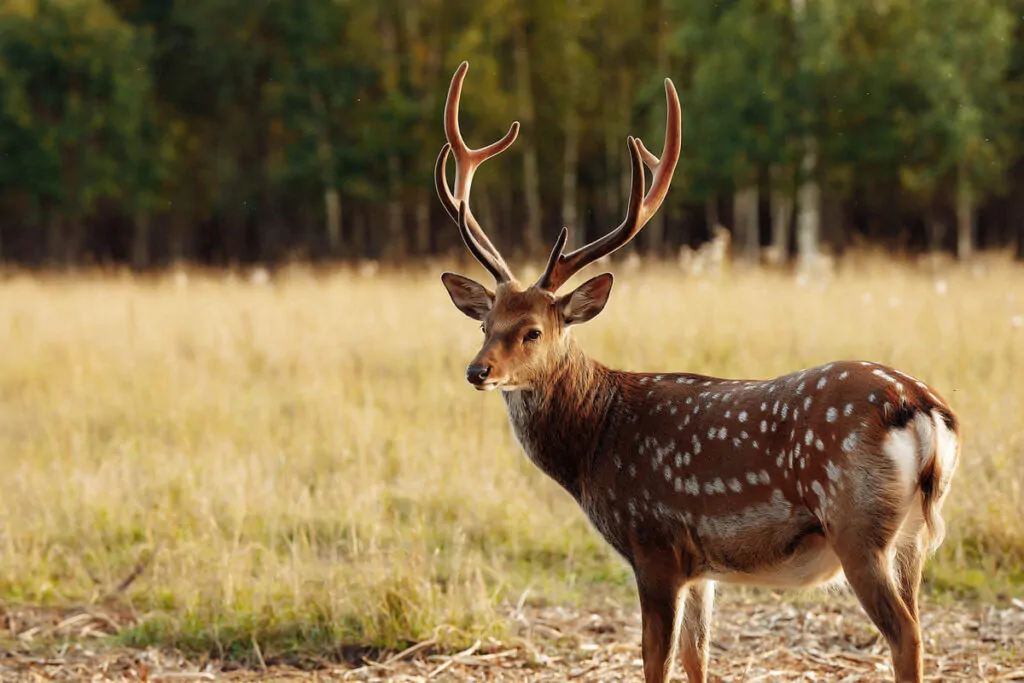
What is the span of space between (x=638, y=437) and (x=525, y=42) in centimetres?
2616

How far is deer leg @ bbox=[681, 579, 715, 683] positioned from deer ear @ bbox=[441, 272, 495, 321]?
123 centimetres

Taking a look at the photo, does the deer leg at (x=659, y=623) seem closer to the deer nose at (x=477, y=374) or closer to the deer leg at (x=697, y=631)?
the deer leg at (x=697, y=631)

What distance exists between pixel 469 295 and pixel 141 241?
30.2 m

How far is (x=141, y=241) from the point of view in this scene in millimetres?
33219

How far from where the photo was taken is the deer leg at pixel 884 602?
3.53 meters

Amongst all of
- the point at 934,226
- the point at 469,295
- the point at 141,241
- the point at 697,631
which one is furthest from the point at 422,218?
the point at 697,631

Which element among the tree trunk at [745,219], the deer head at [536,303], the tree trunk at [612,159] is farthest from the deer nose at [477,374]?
the tree trunk at [612,159]

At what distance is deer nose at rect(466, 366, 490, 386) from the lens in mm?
4043

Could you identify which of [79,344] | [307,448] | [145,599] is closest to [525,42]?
[79,344]

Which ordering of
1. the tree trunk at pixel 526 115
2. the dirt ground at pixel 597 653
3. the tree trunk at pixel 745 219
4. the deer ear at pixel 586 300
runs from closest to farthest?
the deer ear at pixel 586 300, the dirt ground at pixel 597 653, the tree trunk at pixel 745 219, the tree trunk at pixel 526 115

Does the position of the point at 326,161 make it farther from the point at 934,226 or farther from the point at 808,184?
Result: the point at 934,226

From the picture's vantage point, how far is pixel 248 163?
34000 mm

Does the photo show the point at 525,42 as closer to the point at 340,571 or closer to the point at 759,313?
the point at 759,313

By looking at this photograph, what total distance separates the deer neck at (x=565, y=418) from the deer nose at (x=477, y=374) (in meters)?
0.39
